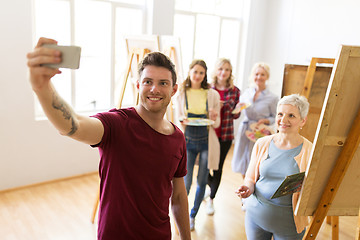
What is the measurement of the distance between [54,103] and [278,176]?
1.32m

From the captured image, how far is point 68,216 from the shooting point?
3.12 meters

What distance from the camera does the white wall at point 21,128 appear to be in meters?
3.25

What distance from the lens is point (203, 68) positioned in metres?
2.97

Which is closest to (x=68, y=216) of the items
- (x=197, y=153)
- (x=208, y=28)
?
(x=197, y=153)

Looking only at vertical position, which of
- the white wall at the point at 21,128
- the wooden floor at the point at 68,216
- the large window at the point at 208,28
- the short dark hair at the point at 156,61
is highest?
the large window at the point at 208,28

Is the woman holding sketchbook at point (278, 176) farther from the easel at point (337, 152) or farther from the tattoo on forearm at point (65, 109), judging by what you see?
the tattoo on forearm at point (65, 109)

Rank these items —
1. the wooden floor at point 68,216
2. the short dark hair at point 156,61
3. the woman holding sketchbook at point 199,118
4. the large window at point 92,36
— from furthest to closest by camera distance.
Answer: the large window at point 92,36 < the woman holding sketchbook at point 199,118 < the wooden floor at point 68,216 < the short dark hair at point 156,61

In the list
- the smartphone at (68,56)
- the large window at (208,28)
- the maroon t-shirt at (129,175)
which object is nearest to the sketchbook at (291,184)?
the maroon t-shirt at (129,175)

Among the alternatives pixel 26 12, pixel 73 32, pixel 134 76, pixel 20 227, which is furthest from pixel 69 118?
pixel 73 32

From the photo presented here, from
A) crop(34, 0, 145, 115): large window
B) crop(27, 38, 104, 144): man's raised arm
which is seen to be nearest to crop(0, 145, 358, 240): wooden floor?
crop(34, 0, 145, 115): large window

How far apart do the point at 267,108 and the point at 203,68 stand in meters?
0.98

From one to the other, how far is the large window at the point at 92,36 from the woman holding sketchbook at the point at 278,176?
262 cm

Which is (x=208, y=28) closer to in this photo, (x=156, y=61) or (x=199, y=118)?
(x=199, y=118)

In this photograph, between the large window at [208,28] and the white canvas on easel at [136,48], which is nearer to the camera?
the white canvas on easel at [136,48]
